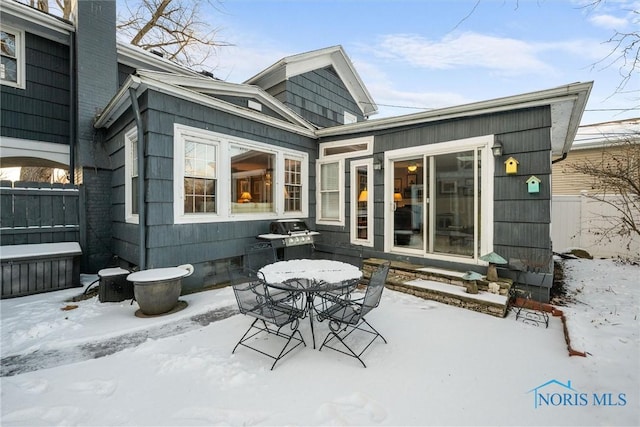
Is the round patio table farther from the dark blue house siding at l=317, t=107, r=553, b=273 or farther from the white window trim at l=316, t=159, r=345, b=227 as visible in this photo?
the white window trim at l=316, t=159, r=345, b=227

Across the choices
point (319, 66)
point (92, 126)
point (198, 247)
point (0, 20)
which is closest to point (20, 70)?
point (0, 20)

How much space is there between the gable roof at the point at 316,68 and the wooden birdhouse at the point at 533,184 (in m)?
6.32

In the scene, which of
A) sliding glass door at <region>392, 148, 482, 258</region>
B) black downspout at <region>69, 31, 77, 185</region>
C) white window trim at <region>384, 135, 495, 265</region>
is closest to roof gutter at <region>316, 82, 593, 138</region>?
white window trim at <region>384, 135, 495, 265</region>

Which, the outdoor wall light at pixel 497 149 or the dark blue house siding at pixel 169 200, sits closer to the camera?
the dark blue house siding at pixel 169 200

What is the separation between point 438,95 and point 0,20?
46.2 feet

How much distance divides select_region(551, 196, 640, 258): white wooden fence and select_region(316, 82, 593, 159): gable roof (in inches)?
117

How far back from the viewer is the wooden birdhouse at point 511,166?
170 inches

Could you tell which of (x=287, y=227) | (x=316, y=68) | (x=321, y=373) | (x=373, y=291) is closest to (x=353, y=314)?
(x=373, y=291)

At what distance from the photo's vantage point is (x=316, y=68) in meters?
8.71

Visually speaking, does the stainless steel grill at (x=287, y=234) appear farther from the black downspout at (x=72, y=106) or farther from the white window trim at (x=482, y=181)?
the black downspout at (x=72, y=106)

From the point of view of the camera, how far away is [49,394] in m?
2.19

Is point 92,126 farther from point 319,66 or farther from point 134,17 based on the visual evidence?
point 134,17

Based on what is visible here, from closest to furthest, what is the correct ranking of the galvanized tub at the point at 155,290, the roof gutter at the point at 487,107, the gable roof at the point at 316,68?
the galvanized tub at the point at 155,290 → the roof gutter at the point at 487,107 → the gable roof at the point at 316,68

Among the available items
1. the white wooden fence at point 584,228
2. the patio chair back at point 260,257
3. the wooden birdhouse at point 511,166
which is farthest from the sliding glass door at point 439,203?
the white wooden fence at point 584,228
